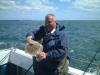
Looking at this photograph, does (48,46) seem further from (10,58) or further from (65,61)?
(10,58)

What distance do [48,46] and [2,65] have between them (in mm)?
3027

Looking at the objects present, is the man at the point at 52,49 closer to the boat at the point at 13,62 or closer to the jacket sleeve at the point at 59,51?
the jacket sleeve at the point at 59,51

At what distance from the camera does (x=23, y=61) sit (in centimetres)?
449

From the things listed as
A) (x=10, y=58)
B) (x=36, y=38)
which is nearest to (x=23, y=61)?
(x=10, y=58)

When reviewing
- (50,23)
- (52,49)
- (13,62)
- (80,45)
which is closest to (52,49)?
(52,49)

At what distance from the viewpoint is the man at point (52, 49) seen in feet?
7.95

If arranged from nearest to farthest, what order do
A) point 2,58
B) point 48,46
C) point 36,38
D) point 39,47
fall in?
1. point 39,47
2. point 48,46
3. point 36,38
4. point 2,58

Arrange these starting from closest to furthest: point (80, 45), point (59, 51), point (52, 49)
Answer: point (59, 51), point (52, 49), point (80, 45)

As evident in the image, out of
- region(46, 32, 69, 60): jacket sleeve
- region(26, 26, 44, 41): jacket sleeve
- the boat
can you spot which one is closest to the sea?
the boat

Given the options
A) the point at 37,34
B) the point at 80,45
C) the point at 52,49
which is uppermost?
the point at 37,34

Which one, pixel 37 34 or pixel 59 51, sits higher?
pixel 37 34

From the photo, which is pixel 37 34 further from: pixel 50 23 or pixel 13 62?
pixel 13 62

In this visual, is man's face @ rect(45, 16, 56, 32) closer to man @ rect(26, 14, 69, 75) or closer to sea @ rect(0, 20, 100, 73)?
man @ rect(26, 14, 69, 75)

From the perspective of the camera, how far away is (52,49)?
8.39ft
